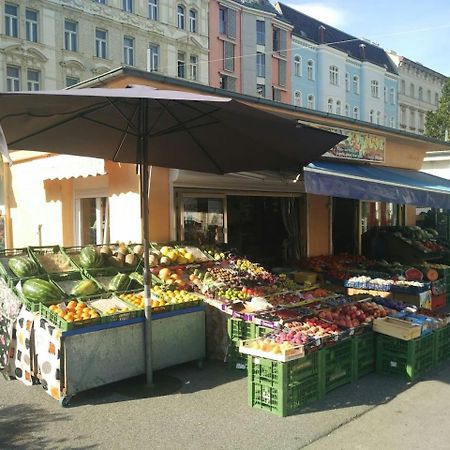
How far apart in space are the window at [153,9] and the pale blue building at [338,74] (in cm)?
1370

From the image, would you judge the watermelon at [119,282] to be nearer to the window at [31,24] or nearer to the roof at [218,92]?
the roof at [218,92]

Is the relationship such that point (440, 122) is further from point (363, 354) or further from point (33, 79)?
point (363, 354)

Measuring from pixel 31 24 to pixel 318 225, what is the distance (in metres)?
23.9

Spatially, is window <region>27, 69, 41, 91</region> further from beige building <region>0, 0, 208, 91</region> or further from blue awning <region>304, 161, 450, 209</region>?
blue awning <region>304, 161, 450, 209</region>

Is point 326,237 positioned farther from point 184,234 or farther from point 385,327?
point 385,327

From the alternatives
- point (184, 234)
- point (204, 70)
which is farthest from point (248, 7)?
point (184, 234)

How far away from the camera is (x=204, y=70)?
36.5m

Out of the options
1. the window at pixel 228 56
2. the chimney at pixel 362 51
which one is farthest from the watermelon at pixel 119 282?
the chimney at pixel 362 51

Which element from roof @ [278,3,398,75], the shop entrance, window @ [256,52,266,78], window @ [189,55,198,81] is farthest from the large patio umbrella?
roof @ [278,3,398,75]

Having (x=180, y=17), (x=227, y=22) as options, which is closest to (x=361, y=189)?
(x=180, y=17)

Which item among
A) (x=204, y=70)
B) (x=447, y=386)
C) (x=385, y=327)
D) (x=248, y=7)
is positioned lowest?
(x=447, y=386)

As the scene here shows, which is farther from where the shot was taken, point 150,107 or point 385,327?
point 385,327

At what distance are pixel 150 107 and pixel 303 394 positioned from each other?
10.7ft

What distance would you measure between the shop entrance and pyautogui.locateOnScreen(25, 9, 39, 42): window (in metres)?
22.8
